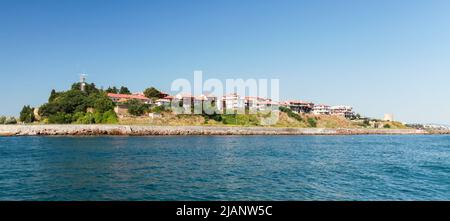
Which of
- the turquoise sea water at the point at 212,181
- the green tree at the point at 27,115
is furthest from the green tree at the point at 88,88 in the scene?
the turquoise sea water at the point at 212,181

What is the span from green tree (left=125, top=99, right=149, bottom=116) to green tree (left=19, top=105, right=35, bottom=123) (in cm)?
1867

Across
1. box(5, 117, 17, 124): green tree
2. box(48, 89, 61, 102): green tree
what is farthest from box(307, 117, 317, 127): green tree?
box(5, 117, 17, 124): green tree

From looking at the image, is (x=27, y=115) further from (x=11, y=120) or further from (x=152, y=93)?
(x=152, y=93)

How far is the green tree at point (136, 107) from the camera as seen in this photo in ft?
246

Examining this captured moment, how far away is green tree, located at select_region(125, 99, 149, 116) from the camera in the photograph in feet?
246

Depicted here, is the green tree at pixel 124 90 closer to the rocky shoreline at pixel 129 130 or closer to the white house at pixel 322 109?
the rocky shoreline at pixel 129 130

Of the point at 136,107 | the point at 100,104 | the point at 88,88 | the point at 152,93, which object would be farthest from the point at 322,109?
the point at 100,104

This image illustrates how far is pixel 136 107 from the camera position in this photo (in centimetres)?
7588

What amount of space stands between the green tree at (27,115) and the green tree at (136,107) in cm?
1867

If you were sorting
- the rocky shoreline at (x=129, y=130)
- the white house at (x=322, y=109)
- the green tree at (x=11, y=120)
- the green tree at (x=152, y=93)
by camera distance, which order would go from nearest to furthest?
the rocky shoreline at (x=129, y=130) → the green tree at (x=11, y=120) → the green tree at (x=152, y=93) → the white house at (x=322, y=109)

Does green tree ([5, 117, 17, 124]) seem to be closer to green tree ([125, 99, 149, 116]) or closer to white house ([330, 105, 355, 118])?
green tree ([125, 99, 149, 116])

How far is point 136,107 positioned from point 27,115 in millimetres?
21622
